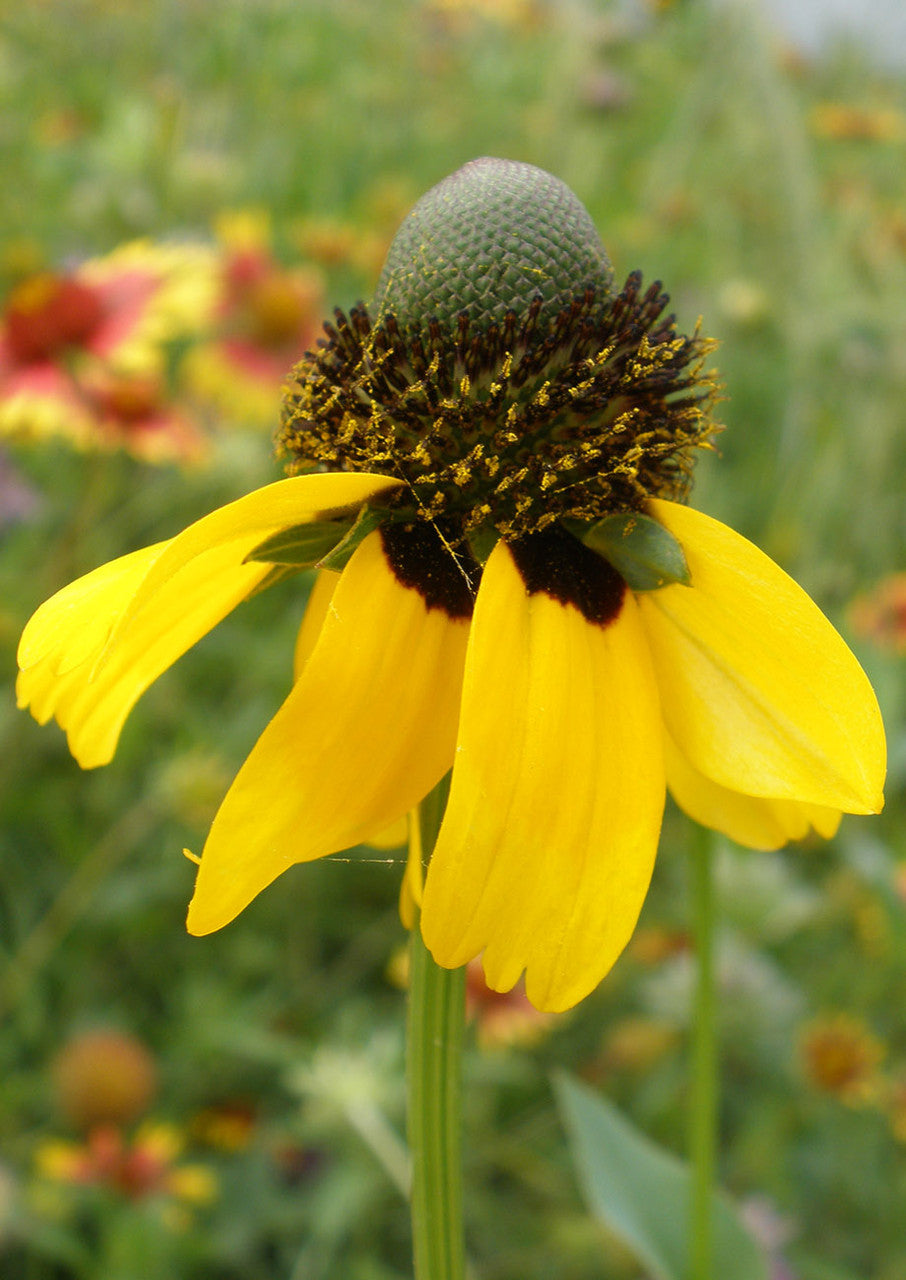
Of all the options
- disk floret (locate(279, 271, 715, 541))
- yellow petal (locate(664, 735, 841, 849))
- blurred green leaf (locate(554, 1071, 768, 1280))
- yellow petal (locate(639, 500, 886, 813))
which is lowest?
blurred green leaf (locate(554, 1071, 768, 1280))

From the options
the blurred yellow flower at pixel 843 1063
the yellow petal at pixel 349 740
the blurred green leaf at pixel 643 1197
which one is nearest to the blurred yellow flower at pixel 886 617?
the blurred yellow flower at pixel 843 1063

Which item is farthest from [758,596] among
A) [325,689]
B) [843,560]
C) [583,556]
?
[843,560]

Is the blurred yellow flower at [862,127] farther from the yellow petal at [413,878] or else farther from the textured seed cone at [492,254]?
the yellow petal at [413,878]

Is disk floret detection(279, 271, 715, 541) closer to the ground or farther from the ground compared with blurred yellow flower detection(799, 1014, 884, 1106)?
farther from the ground

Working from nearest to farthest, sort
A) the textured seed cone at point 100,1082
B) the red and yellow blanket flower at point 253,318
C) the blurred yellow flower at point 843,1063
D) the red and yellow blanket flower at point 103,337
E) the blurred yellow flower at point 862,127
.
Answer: the textured seed cone at point 100,1082
the blurred yellow flower at point 843,1063
the red and yellow blanket flower at point 103,337
the red and yellow blanket flower at point 253,318
the blurred yellow flower at point 862,127

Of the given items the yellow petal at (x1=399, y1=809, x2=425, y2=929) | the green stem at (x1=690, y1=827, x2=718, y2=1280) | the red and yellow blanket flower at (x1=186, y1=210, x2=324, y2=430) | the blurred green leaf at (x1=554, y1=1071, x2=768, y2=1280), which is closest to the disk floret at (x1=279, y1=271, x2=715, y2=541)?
the yellow petal at (x1=399, y1=809, x2=425, y2=929)

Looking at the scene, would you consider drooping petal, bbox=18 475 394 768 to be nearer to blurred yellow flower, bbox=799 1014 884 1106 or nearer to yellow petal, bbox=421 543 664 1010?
yellow petal, bbox=421 543 664 1010
